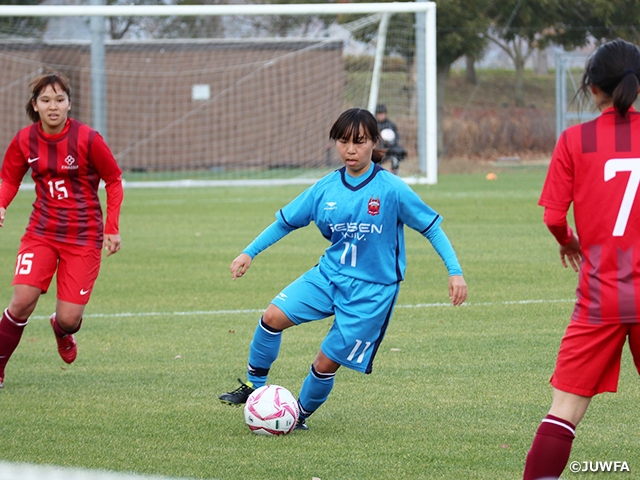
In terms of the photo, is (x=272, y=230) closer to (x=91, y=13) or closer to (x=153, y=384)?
(x=153, y=384)

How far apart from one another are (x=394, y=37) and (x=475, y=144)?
6.93 metres

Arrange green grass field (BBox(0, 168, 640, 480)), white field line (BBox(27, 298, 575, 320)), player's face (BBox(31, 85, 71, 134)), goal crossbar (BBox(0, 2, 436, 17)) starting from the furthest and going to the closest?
goal crossbar (BBox(0, 2, 436, 17)), white field line (BBox(27, 298, 575, 320)), player's face (BBox(31, 85, 71, 134)), green grass field (BBox(0, 168, 640, 480))

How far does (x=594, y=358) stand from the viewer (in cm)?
318

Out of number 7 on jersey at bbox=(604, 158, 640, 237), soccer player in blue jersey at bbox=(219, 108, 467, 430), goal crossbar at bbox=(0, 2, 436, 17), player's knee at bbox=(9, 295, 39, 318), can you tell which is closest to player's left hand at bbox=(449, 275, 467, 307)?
soccer player in blue jersey at bbox=(219, 108, 467, 430)

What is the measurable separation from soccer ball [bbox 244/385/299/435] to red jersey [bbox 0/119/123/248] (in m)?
1.65

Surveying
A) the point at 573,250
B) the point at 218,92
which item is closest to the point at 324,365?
the point at 573,250

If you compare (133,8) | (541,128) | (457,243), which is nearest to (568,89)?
(541,128)

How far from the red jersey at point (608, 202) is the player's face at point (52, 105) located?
335 centimetres

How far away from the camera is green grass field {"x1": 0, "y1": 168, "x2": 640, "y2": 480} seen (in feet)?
13.8

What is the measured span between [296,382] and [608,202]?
115 inches

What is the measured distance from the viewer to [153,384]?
18.7 feet

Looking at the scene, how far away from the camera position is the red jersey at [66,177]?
222 inches

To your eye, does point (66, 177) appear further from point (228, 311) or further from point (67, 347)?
point (228, 311)

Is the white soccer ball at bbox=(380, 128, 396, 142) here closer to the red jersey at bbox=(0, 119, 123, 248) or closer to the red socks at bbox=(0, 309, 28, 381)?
the red jersey at bbox=(0, 119, 123, 248)
